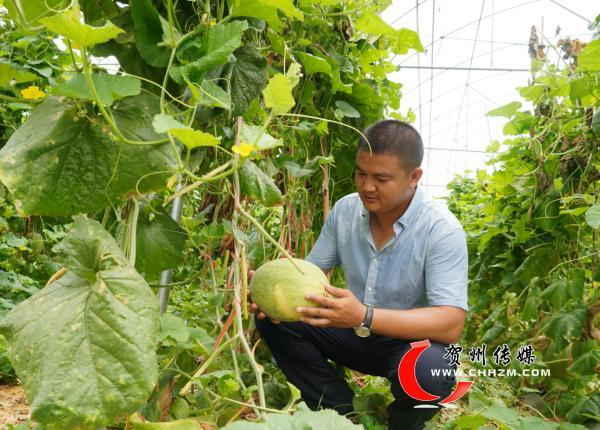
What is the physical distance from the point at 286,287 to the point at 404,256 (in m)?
0.72

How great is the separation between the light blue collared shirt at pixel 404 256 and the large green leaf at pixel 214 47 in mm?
1187

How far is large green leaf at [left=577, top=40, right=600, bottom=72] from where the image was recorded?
1.67 m

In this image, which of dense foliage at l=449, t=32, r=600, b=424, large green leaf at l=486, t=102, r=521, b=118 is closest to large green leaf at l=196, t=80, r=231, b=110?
dense foliage at l=449, t=32, r=600, b=424

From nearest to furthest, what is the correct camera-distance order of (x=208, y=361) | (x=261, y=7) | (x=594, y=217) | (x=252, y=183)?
(x=261, y=7)
(x=208, y=361)
(x=252, y=183)
(x=594, y=217)

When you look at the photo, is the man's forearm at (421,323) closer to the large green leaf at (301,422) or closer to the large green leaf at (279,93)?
the large green leaf at (301,422)

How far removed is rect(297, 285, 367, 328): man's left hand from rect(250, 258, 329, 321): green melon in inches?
0.8

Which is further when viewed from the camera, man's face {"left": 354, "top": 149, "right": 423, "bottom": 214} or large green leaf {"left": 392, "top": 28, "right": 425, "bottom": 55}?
large green leaf {"left": 392, "top": 28, "right": 425, "bottom": 55}

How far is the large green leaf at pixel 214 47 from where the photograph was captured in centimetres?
102

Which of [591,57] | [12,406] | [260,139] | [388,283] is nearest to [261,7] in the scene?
[260,139]

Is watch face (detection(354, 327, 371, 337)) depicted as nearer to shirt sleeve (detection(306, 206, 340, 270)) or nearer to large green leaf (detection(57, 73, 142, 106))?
shirt sleeve (detection(306, 206, 340, 270))

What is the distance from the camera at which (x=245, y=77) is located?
4.38ft

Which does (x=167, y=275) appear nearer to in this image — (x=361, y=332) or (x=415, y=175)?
(x=361, y=332)

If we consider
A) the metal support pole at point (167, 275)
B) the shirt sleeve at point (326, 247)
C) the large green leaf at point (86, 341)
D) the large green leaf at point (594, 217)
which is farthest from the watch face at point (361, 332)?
the large green leaf at point (86, 341)

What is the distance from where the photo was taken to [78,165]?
0.99 m
